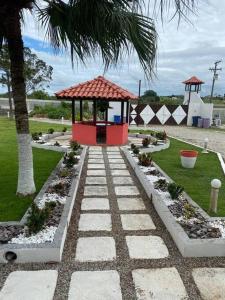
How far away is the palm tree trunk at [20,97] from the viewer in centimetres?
579

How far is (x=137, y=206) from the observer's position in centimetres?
638

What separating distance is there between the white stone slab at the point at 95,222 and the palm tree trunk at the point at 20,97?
57.0 inches

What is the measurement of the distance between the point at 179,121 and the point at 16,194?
24302 mm

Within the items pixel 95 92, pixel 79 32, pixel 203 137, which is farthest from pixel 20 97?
pixel 203 137

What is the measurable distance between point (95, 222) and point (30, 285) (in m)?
1.98

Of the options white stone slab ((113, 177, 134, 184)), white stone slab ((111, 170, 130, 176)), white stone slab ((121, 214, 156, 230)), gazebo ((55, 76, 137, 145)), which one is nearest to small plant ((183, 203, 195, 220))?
white stone slab ((121, 214, 156, 230))

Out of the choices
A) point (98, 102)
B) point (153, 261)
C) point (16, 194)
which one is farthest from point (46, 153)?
point (153, 261)

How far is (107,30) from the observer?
5.16m

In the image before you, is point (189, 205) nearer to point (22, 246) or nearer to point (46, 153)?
point (22, 246)

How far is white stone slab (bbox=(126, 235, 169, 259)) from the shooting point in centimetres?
444

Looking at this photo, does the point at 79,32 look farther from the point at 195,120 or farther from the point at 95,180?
the point at 195,120

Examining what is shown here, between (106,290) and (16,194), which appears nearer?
(106,290)

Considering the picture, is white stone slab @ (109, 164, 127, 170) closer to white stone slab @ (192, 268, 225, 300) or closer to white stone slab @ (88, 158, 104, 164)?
white stone slab @ (88, 158, 104, 164)

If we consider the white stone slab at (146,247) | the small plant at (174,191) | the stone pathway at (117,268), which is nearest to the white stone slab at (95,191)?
the stone pathway at (117,268)
